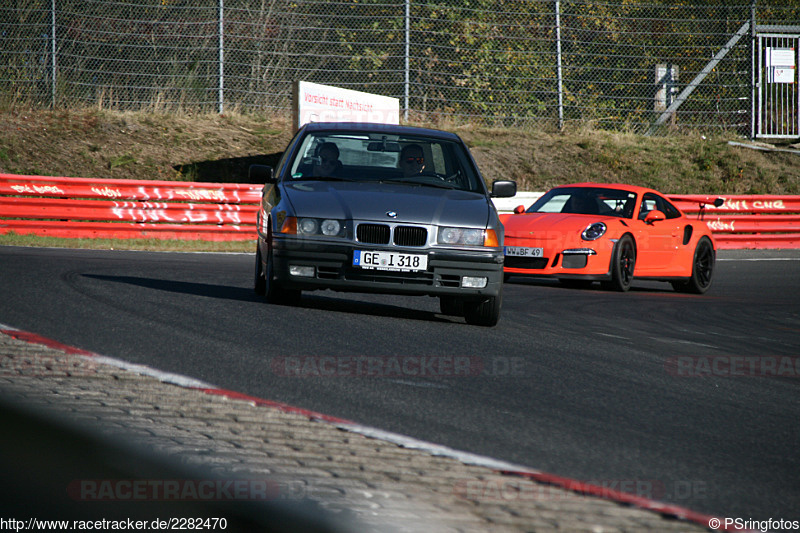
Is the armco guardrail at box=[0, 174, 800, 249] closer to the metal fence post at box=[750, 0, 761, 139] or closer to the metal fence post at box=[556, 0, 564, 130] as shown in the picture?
the metal fence post at box=[556, 0, 564, 130]

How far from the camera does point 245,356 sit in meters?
5.44

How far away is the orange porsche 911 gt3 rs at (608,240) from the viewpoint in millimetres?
11539

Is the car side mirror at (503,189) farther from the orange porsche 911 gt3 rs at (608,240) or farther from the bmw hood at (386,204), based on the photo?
the orange porsche 911 gt3 rs at (608,240)

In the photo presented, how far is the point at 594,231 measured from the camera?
38.1 feet

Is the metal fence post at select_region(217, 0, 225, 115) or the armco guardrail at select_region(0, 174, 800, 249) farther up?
the metal fence post at select_region(217, 0, 225, 115)

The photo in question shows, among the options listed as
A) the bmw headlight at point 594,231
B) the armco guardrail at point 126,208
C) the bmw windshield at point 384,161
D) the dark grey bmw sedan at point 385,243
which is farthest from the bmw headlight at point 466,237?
the armco guardrail at point 126,208

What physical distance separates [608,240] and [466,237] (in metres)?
4.89

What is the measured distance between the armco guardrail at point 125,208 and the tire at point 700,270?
8.41 meters

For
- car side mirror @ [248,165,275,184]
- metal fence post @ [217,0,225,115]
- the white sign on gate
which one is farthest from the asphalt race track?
the white sign on gate

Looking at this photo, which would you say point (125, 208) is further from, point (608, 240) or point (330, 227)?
point (330, 227)

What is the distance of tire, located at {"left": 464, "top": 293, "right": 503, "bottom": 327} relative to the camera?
7.30m

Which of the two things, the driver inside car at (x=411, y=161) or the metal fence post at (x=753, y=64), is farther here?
the metal fence post at (x=753, y=64)

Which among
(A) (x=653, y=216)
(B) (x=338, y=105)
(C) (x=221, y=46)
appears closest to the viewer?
(A) (x=653, y=216)

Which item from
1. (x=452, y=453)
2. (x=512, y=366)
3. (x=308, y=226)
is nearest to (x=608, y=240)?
(x=308, y=226)
